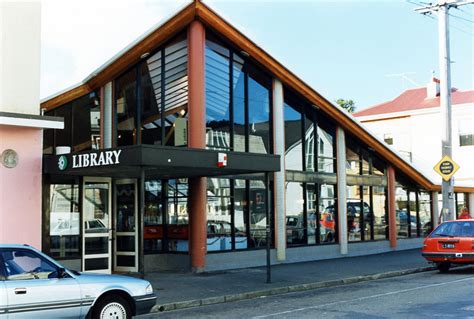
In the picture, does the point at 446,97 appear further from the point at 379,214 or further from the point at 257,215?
the point at 257,215

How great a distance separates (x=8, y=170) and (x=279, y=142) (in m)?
8.68

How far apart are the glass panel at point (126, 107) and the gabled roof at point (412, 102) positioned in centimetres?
2506

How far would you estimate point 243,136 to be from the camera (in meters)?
18.7

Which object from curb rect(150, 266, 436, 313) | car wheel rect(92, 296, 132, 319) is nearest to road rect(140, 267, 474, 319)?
curb rect(150, 266, 436, 313)

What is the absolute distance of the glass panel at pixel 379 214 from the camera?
78.6ft

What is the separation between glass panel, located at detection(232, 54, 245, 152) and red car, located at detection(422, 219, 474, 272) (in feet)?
20.2

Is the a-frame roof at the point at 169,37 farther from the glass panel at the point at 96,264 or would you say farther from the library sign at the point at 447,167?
the library sign at the point at 447,167

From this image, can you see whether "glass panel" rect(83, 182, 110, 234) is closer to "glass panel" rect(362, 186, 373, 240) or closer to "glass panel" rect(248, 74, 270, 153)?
"glass panel" rect(248, 74, 270, 153)

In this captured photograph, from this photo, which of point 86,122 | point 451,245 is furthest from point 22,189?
point 451,245

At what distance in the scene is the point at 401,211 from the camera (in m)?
25.7

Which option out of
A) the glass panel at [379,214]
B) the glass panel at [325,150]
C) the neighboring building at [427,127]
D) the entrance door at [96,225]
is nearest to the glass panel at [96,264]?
the entrance door at [96,225]

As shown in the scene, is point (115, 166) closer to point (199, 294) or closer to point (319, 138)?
point (199, 294)

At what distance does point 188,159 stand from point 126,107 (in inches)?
187

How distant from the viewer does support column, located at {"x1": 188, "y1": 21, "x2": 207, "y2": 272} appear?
16.5 meters
